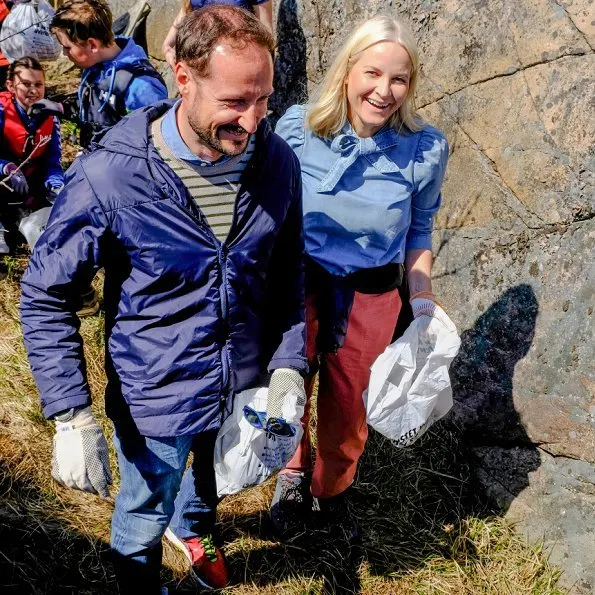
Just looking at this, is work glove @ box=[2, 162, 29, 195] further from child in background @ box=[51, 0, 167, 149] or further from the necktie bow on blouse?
the necktie bow on blouse

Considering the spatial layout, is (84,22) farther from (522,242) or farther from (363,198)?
(522,242)

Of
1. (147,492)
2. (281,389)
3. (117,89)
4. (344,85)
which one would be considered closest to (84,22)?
(117,89)

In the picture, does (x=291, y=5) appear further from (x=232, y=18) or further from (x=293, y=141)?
(x=232, y=18)

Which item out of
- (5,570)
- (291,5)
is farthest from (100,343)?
(291,5)

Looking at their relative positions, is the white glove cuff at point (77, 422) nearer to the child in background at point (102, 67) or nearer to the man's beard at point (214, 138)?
the man's beard at point (214, 138)

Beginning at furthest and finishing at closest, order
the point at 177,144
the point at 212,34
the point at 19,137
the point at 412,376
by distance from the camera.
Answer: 1. the point at 19,137
2. the point at 412,376
3. the point at 177,144
4. the point at 212,34

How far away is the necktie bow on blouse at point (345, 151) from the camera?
2.23 metres

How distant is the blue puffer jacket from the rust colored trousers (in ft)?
1.30

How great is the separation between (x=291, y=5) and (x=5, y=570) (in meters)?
2.97

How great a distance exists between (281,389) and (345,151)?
80 cm

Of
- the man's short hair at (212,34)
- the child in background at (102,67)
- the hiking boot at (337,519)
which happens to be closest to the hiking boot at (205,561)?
the hiking boot at (337,519)

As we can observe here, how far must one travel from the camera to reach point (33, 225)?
11.8ft

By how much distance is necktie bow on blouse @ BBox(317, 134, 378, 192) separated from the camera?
87.7 inches

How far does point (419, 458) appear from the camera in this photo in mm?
3117
